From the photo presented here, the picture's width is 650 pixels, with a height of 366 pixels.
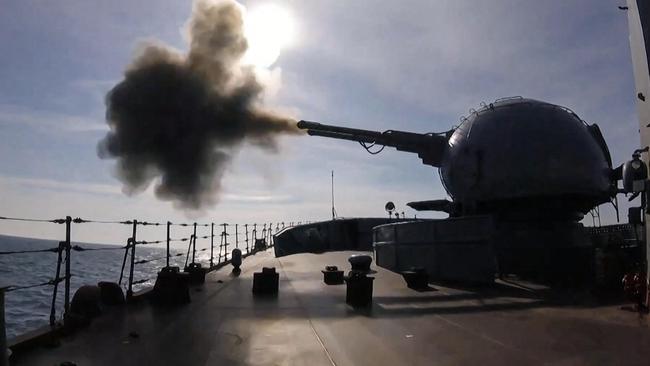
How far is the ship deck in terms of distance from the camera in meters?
4.48

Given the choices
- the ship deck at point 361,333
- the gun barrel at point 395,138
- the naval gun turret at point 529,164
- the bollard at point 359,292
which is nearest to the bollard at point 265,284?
the ship deck at point 361,333

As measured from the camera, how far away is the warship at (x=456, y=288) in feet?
15.7

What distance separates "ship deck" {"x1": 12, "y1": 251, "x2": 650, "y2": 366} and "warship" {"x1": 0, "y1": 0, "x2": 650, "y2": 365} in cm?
3

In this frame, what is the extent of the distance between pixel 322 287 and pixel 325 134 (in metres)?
10.1

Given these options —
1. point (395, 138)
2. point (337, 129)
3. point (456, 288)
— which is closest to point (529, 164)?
point (456, 288)

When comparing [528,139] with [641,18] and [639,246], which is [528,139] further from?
[641,18]

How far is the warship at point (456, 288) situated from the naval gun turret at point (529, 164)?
4cm

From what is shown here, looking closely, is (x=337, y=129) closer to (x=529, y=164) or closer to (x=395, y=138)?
(x=395, y=138)

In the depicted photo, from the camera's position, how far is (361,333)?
5.62 m

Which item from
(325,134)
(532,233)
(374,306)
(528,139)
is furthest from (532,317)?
(325,134)

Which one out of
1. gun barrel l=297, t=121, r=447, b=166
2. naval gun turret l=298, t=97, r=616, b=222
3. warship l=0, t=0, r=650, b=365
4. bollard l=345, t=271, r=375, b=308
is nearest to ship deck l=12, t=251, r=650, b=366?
warship l=0, t=0, r=650, b=365

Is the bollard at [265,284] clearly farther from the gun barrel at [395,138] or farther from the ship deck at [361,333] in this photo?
the gun barrel at [395,138]

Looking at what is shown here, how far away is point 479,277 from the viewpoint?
1077 centimetres

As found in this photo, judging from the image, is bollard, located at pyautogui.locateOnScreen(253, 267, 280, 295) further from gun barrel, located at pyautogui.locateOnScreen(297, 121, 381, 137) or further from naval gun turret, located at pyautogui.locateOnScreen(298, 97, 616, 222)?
gun barrel, located at pyautogui.locateOnScreen(297, 121, 381, 137)
